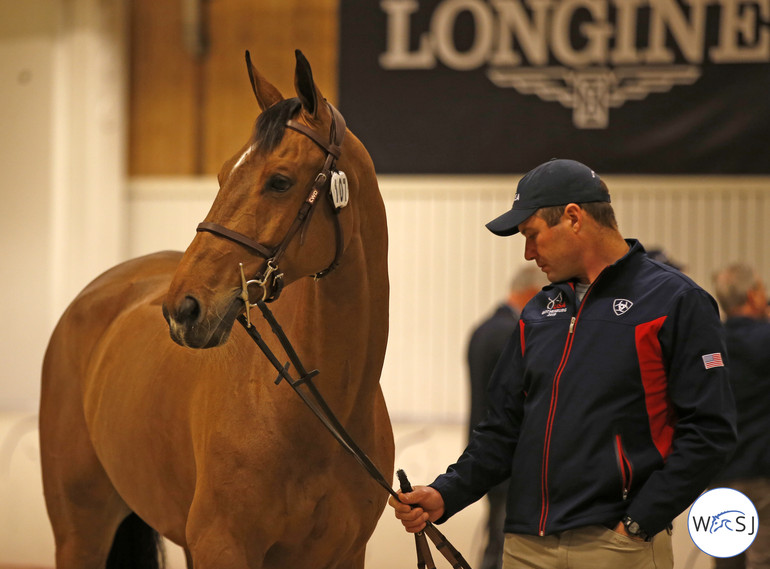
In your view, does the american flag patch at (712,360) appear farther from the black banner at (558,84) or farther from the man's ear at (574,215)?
the black banner at (558,84)

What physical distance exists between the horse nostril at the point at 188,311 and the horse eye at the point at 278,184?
30cm

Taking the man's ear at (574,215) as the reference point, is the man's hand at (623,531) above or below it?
below

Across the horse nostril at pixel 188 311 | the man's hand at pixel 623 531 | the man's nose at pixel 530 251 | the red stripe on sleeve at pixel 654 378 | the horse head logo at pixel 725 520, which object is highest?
the man's nose at pixel 530 251

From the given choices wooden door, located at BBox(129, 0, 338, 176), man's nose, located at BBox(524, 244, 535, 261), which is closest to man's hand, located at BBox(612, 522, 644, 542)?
man's nose, located at BBox(524, 244, 535, 261)

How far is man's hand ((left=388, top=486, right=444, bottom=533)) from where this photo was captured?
1985 millimetres

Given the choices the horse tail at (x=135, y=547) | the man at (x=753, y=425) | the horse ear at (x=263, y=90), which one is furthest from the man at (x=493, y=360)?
the horse ear at (x=263, y=90)

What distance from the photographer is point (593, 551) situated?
1.75m

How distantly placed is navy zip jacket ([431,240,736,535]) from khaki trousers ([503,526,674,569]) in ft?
0.11

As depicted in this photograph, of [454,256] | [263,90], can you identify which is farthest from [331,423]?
[454,256]

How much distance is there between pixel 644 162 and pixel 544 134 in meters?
0.88

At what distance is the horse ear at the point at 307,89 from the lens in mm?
1913

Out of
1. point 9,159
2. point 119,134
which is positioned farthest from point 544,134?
point 9,159

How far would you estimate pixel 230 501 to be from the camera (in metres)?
2.07

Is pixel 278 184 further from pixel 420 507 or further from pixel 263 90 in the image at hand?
pixel 420 507
